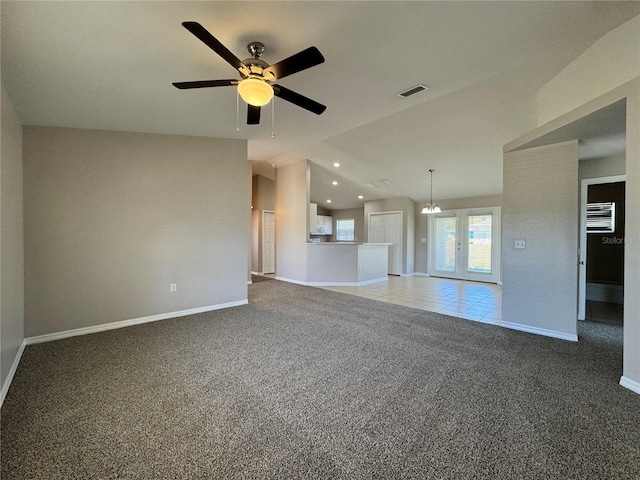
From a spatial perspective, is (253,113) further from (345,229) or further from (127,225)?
(345,229)

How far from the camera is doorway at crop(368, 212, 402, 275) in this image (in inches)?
340

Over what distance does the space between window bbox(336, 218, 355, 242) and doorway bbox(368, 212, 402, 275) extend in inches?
51.4

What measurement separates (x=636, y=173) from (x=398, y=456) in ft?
9.07

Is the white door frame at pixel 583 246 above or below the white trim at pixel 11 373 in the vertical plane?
above

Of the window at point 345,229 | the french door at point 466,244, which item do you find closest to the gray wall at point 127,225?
the french door at point 466,244

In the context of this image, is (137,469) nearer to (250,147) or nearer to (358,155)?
(250,147)

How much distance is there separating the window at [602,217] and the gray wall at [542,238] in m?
3.09

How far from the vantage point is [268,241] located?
8648 mm

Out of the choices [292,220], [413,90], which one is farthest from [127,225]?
[413,90]

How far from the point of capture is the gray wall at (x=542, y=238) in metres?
3.14

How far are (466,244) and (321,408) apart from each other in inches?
292

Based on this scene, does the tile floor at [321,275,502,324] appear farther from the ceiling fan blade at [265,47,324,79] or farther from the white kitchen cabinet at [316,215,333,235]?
the ceiling fan blade at [265,47,324,79]

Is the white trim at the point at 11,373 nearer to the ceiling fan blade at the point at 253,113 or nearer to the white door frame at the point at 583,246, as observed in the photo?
the ceiling fan blade at the point at 253,113

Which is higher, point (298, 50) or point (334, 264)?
point (298, 50)
